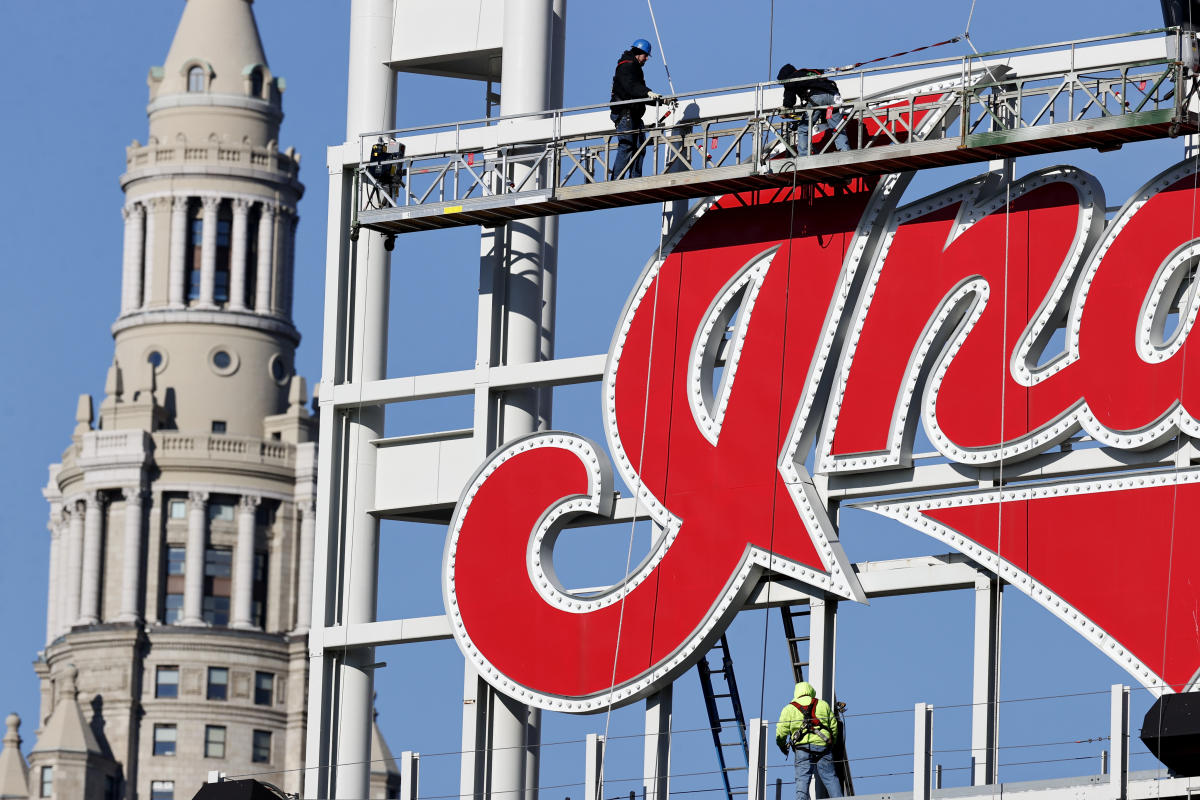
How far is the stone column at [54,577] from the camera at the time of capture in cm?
15575

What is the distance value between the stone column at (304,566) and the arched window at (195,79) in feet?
69.0

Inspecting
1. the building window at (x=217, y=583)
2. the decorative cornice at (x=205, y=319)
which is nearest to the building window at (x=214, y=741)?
the building window at (x=217, y=583)

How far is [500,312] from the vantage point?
4769cm

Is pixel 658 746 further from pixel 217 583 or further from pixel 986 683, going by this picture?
pixel 217 583

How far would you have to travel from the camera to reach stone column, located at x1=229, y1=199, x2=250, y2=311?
158500 millimetres

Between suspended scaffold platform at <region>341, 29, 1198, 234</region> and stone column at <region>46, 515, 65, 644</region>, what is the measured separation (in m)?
110

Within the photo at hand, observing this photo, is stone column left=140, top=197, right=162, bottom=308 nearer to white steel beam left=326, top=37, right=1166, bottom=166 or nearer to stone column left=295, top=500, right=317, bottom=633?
stone column left=295, top=500, right=317, bottom=633

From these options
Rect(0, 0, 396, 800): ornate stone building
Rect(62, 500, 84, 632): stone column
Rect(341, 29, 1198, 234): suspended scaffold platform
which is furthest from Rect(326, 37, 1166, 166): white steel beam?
Rect(62, 500, 84, 632): stone column

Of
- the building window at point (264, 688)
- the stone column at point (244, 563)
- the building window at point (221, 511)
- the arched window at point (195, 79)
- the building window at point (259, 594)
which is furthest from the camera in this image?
the arched window at point (195, 79)

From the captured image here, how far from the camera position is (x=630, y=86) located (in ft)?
151

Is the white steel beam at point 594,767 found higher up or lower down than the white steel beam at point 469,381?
lower down

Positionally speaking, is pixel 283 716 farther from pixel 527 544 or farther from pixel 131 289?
pixel 527 544

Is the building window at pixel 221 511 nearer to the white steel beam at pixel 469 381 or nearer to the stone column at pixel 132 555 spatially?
the stone column at pixel 132 555

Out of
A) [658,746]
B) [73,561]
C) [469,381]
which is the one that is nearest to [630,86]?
[469,381]
